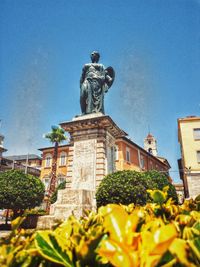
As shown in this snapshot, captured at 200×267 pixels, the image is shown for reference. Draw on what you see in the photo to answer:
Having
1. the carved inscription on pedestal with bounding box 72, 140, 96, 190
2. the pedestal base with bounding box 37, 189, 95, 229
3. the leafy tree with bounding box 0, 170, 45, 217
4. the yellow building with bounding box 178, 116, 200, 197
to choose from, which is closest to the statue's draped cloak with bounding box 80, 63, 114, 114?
the carved inscription on pedestal with bounding box 72, 140, 96, 190

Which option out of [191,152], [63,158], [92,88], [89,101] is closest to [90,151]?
[89,101]

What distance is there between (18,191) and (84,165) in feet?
18.7

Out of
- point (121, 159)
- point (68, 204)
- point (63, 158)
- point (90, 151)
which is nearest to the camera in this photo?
point (68, 204)

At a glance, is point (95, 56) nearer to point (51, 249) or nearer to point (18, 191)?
point (18, 191)

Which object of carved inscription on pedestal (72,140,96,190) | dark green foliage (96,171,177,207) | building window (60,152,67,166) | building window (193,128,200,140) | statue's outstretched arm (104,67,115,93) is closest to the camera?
dark green foliage (96,171,177,207)

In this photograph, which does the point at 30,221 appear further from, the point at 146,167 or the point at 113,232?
the point at 146,167

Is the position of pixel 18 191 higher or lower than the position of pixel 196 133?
lower

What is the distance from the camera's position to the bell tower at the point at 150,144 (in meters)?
55.4

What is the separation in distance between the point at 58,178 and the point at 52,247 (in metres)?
38.3

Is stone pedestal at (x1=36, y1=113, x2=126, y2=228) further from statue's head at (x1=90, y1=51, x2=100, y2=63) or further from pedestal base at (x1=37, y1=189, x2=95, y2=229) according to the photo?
statue's head at (x1=90, y1=51, x2=100, y2=63)

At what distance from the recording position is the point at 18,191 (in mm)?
13195

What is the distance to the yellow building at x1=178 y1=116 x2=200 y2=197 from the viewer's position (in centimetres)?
2641

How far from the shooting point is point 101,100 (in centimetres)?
1212

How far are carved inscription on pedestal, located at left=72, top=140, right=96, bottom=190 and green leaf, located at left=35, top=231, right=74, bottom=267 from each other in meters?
9.16
